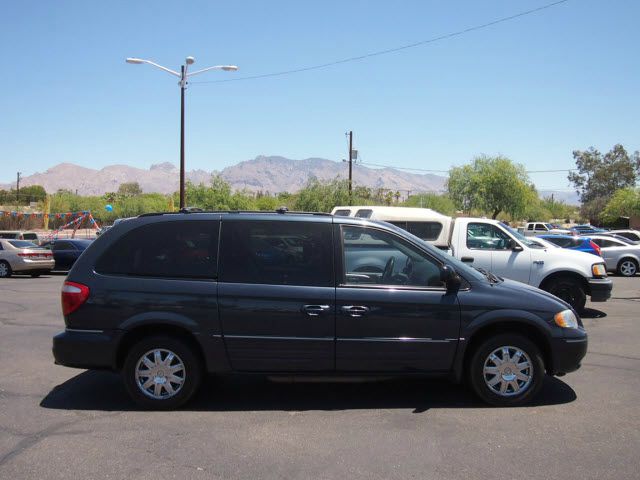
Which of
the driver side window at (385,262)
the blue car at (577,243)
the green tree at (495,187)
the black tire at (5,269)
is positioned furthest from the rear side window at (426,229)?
the green tree at (495,187)

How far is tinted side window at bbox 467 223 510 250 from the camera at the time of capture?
11508mm

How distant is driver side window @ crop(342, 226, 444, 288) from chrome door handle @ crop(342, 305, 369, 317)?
9.4 inches

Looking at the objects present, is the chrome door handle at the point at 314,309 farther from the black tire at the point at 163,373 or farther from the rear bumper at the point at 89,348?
the rear bumper at the point at 89,348

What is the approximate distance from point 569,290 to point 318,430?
7586 mm

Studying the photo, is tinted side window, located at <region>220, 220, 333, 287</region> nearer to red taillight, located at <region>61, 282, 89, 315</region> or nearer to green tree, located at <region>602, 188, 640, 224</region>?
red taillight, located at <region>61, 282, 89, 315</region>

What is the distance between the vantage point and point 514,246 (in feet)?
37.3

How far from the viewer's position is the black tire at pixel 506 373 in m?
5.55

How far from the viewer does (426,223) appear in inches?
520

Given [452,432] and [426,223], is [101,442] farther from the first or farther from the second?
[426,223]

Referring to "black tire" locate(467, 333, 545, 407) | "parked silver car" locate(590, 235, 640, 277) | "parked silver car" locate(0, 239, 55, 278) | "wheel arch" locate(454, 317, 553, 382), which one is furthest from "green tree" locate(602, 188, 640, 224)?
"black tire" locate(467, 333, 545, 407)

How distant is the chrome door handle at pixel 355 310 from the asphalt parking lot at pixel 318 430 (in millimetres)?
911

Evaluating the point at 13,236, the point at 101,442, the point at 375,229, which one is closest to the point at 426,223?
the point at 375,229

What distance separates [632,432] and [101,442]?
4314 millimetres

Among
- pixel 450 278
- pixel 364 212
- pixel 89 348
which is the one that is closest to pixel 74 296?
pixel 89 348
